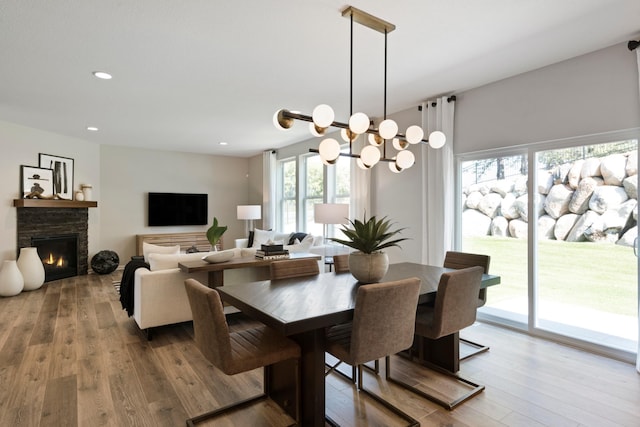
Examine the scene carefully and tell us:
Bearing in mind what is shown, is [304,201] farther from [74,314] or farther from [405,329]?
[405,329]

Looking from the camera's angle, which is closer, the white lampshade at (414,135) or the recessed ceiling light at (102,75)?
the white lampshade at (414,135)

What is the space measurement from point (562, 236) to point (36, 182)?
24.9 feet

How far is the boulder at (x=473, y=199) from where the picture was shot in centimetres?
409

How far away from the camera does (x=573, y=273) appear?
3342 millimetres

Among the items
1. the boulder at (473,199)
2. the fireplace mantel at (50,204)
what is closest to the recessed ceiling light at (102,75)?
the fireplace mantel at (50,204)

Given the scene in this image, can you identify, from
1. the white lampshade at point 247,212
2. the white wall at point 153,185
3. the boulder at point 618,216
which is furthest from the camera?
the white lampshade at point 247,212

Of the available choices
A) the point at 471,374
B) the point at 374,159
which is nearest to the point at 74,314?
the point at 374,159

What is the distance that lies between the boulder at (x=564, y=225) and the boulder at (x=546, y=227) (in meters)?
0.03

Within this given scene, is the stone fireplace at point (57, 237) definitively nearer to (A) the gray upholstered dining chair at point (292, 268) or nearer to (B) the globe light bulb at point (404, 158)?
(A) the gray upholstered dining chair at point (292, 268)

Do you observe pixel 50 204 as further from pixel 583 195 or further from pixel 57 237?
pixel 583 195

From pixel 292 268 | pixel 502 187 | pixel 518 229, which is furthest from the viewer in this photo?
pixel 502 187

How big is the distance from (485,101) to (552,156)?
0.92m

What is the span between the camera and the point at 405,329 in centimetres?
202

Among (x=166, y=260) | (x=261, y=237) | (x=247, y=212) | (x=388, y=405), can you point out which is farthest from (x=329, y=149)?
(x=247, y=212)
